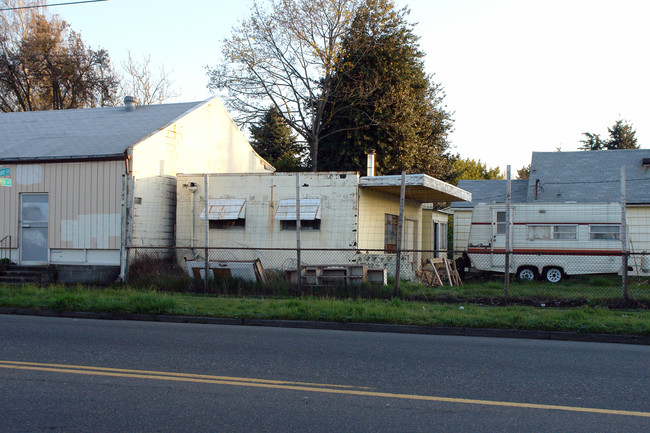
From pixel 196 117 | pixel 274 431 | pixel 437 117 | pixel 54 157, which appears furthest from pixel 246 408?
pixel 437 117

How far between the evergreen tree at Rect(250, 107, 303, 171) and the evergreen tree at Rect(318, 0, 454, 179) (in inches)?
258

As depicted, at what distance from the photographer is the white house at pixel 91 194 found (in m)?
18.8

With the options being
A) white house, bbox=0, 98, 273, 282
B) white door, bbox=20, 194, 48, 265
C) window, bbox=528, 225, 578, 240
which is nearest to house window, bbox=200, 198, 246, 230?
white house, bbox=0, 98, 273, 282

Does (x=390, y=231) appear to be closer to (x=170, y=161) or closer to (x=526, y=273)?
(x=526, y=273)

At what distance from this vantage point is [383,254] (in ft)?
62.4

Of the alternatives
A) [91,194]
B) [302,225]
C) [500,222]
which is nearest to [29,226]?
[91,194]

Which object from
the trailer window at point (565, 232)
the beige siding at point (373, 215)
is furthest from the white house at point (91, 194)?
the trailer window at point (565, 232)

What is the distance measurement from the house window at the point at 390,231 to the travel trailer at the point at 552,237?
3.11m

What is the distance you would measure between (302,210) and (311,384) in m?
12.6

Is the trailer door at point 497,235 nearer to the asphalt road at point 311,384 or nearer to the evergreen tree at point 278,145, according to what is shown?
the asphalt road at point 311,384

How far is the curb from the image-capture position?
35.2 feet

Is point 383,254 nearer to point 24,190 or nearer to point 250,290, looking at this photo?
point 250,290

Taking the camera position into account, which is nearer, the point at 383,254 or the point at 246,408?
the point at 246,408

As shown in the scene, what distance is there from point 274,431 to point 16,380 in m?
3.54
